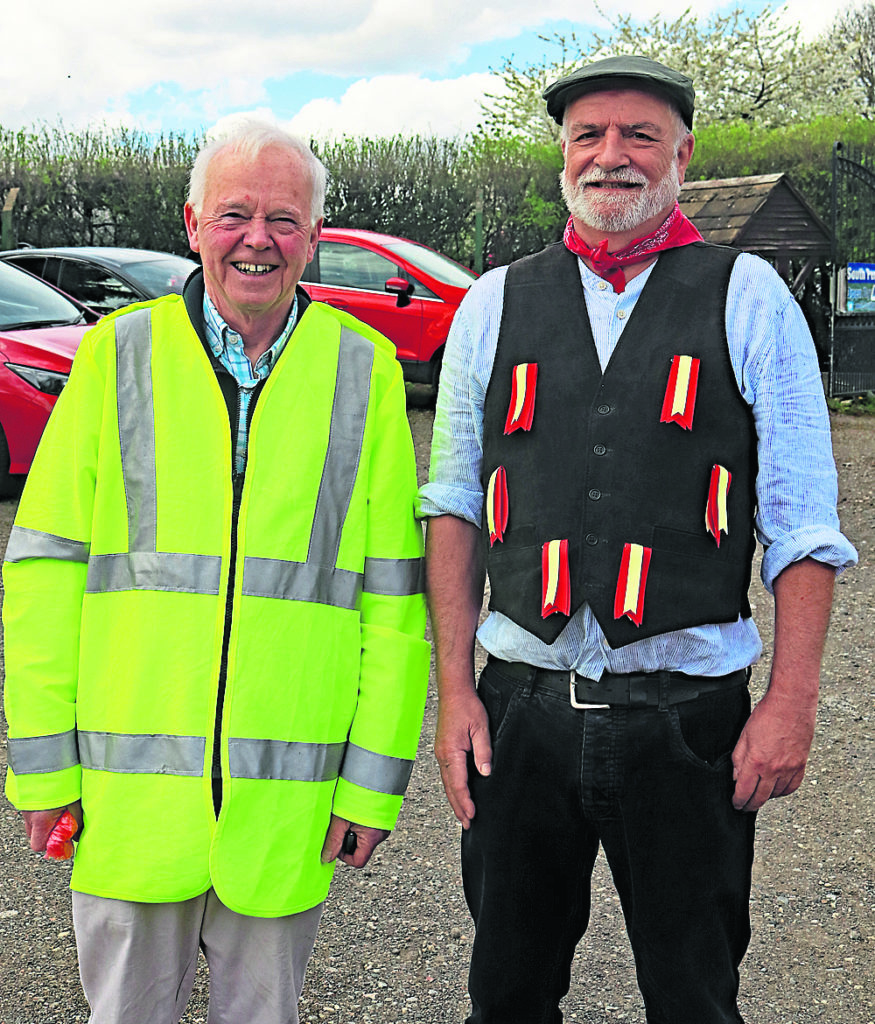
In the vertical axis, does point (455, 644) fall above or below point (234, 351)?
below

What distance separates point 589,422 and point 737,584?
0.42 metres

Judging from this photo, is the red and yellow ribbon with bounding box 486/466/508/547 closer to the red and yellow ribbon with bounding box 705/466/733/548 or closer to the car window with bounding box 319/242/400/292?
the red and yellow ribbon with bounding box 705/466/733/548

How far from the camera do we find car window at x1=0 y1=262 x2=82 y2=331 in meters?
8.09

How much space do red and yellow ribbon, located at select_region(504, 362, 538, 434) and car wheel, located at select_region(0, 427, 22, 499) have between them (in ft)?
20.2

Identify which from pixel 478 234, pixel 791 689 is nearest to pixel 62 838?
pixel 791 689

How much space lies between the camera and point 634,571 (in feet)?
6.82

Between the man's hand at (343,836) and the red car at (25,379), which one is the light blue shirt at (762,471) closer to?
the man's hand at (343,836)

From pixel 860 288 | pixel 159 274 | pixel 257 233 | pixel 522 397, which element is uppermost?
pixel 860 288

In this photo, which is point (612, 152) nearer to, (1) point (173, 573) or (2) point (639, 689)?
(2) point (639, 689)

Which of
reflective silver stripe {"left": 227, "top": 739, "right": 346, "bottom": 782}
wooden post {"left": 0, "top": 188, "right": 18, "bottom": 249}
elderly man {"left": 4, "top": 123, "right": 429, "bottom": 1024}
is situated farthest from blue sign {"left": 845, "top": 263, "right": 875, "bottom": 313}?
reflective silver stripe {"left": 227, "top": 739, "right": 346, "bottom": 782}

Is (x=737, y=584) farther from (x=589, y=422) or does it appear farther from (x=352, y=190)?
(x=352, y=190)

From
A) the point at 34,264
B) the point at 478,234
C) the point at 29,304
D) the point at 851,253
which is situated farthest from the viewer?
the point at 478,234

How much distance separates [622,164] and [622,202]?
73 millimetres

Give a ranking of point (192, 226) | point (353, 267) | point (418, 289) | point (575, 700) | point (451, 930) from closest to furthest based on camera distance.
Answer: point (575, 700) → point (192, 226) → point (451, 930) → point (418, 289) → point (353, 267)
